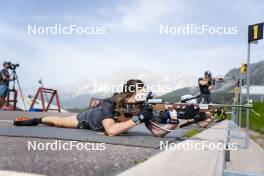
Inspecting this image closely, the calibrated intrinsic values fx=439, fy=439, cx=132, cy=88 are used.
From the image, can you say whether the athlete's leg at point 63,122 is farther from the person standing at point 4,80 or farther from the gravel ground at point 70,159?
the person standing at point 4,80

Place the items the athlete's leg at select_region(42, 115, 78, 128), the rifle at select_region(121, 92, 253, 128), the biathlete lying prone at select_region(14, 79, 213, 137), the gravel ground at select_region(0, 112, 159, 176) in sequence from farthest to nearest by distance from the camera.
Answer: the athlete's leg at select_region(42, 115, 78, 128), the rifle at select_region(121, 92, 253, 128), the biathlete lying prone at select_region(14, 79, 213, 137), the gravel ground at select_region(0, 112, 159, 176)

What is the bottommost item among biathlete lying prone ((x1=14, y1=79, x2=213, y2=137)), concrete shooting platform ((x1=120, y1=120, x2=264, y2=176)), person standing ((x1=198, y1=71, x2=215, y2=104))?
concrete shooting platform ((x1=120, y1=120, x2=264, y2=176))

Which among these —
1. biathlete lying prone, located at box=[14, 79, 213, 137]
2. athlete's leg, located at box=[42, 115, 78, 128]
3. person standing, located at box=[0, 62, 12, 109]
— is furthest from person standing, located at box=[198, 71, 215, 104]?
person standing, located at box=[0, 62, 12, 109]

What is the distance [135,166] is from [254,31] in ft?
17.8

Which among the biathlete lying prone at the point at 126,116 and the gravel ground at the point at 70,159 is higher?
the biathlete lying prone at the point at 126,116

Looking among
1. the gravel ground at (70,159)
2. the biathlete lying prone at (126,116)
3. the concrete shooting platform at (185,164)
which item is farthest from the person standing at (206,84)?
the gravel ground at (70,159)

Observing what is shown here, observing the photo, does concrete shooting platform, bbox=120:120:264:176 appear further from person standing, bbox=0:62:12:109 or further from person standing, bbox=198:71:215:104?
person standing, bbox=0:62:12:109

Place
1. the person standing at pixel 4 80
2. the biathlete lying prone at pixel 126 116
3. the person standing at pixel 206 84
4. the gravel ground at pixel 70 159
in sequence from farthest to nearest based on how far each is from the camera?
the person standing at pixel 4 80, the person standing at pixel 206 84, the biathlete lying prone at pixel 126 116, the gravel ground at pixel 70 159

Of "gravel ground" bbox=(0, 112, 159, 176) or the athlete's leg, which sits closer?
"gravel ground" bbox=(0, 112, 159, 176)

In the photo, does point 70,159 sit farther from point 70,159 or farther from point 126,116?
point 126,116

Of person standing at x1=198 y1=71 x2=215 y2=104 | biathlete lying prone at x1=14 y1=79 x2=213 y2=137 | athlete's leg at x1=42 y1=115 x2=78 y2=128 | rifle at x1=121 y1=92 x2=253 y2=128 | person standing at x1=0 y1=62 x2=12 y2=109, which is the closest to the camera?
biathlete lying prone at x1=14 y1=79 x2=213 y2=137

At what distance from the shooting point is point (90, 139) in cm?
573

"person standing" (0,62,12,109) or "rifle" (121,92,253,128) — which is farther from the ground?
"person standing" (0,62,12,109)

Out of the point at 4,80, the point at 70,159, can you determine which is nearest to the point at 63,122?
the point at 70,159
